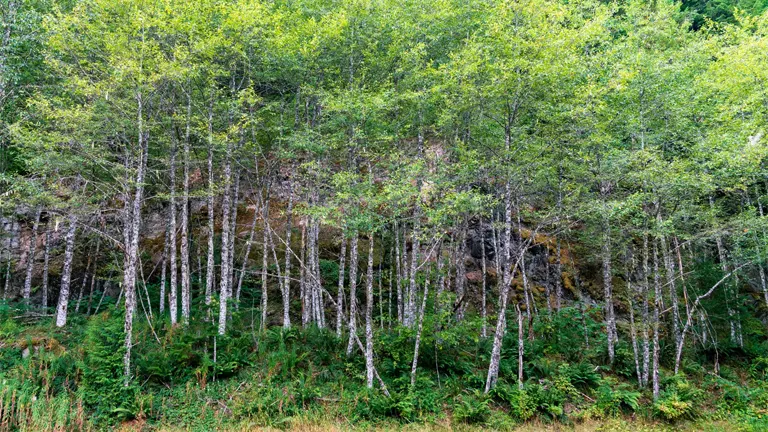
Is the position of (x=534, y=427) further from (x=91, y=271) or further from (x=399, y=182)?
(x=91, y=271)

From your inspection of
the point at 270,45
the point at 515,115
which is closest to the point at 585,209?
the point at 515,115

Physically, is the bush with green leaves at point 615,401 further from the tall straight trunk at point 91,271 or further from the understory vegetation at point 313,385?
the tall straight trunk at point 91,271

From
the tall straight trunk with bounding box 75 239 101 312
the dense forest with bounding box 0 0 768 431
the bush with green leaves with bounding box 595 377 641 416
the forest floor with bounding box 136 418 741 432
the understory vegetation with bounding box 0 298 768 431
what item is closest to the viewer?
the forest floor with bounding box 136 418 741 432

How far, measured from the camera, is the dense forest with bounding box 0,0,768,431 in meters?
8.84

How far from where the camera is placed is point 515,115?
996 centimetres

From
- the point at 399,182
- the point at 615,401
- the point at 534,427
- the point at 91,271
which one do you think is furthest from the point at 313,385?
the point at 91,271

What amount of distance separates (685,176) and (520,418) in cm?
704

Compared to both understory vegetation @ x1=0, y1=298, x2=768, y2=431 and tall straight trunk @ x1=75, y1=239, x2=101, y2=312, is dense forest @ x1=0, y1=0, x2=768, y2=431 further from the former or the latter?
tall straight trunk @ x1=75, y1=239, x2=101, y2=312

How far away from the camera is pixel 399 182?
29.7ft

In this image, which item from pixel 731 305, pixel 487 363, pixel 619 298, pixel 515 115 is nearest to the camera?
pixel 515 115

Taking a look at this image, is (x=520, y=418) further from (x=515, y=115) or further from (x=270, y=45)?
(x=270, y=45)

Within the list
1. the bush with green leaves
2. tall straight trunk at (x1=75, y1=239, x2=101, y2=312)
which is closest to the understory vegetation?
the bush with green leaves

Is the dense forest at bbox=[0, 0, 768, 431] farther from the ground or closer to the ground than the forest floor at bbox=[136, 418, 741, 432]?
farther from the ground

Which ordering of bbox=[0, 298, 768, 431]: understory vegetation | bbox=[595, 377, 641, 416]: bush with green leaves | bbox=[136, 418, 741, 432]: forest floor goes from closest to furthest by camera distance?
bbox=[136, 418, 741, 432]: forest floor
bbox=[0, 298, 768, 431]: understory vegetation
bbox=[595, 377, 641, 416]: bush with green leaves
